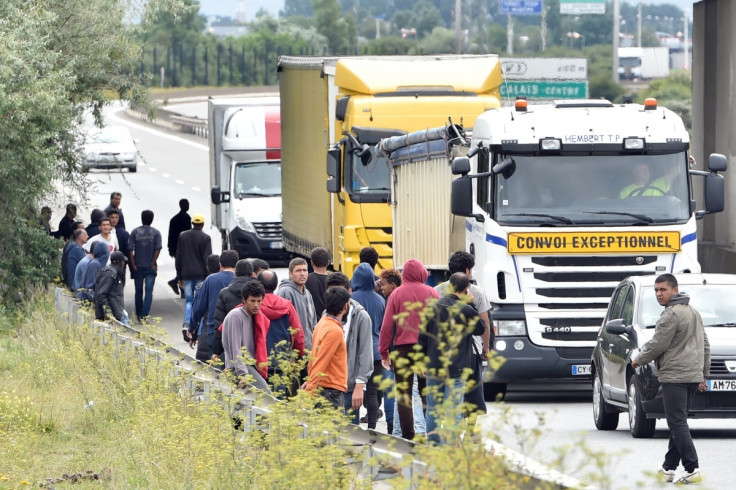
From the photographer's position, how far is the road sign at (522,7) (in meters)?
68.4

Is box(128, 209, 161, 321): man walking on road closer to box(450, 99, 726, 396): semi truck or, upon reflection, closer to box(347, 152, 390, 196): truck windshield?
box(347, 152, 390, 196): truck windshield

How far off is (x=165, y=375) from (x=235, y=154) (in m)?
17.9

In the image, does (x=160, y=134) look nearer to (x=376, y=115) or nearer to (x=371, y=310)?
(x=376, y=115)

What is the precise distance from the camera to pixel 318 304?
48.3ft

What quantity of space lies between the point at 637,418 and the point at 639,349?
2.29ft

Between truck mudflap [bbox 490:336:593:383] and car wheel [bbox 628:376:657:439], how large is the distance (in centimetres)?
227

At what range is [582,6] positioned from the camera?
242 feet

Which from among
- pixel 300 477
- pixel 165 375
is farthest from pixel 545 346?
pixel 300 477

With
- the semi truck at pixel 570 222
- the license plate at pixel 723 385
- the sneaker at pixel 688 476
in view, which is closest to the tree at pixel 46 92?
the semi truck at pixel 570 222

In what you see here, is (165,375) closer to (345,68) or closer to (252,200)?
(345,68)

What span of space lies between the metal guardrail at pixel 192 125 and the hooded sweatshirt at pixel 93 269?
180ft

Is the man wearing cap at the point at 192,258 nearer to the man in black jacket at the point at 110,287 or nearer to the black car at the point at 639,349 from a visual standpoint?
the man in black jacket at the point at 110,287

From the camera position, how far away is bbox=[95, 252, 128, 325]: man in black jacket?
18.2 meters

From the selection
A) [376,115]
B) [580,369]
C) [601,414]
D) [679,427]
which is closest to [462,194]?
[580,369]
